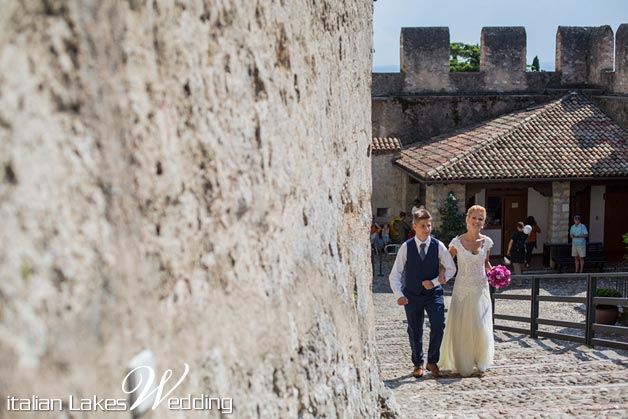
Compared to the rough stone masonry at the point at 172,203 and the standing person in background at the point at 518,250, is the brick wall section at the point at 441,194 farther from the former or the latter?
the rough stone masonry at the point at 172,203

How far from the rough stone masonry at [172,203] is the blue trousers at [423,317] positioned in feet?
12.2

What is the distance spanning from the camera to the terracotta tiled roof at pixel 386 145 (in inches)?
887

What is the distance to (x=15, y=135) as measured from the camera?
3.88 feet

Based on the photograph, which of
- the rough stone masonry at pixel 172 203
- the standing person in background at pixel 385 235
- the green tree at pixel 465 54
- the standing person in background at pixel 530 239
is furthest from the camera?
the green tree at pixel 465 54

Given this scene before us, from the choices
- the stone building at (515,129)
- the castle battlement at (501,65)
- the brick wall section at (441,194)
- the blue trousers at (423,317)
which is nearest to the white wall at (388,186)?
the stone building at (515,129)

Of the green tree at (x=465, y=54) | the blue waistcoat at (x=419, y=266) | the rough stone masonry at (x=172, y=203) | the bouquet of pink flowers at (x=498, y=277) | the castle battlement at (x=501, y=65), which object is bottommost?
the bouquet of pink flowers at (x=498, y=277)

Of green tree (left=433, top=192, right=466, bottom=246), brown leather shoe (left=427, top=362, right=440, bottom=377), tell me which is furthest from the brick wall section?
brown leather shoe (left=427, top=362, right=440, bottom=377)

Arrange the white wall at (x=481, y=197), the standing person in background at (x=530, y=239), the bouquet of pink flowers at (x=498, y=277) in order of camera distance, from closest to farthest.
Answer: the bouquet of pink flowers at (x=498, y=277), the standing person in background at (x=530, y=239), the white wall at (x=481, y=197)

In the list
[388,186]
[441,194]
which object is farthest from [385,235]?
[388,186]

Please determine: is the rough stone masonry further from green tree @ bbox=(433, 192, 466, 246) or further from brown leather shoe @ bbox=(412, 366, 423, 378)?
green tree @ bbox=(433, 192, 466, 246)

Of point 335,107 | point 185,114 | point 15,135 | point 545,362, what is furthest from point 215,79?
point 545,362

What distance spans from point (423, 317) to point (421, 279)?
11.9 inches

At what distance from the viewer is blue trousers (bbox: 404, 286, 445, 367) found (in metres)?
6.64

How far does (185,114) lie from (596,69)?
74.7ft
